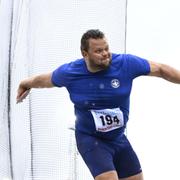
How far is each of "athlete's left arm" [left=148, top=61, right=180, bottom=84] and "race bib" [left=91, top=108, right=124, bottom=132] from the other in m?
0.29

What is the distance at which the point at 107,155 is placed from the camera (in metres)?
3.29

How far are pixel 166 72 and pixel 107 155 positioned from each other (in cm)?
55

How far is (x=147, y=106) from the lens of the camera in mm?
5035

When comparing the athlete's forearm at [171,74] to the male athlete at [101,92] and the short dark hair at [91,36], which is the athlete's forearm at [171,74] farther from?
the short dark hair at [91,36]

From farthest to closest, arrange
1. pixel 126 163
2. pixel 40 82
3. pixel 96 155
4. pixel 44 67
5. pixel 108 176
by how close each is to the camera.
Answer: pixel 44 67 < pixel 40 82 < pixel 126 163 < pixel 96 155 < pixel 108 176

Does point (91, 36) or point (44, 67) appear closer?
point (91, 36)

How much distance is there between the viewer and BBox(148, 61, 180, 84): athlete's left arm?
10.8ft

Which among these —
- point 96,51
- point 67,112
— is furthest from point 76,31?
point 96,51

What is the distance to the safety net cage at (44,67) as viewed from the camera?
463 centimetres

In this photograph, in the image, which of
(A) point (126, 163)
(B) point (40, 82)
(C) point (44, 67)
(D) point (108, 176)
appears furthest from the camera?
(C) point (44, 67)

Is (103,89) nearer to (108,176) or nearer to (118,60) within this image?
(118,60)

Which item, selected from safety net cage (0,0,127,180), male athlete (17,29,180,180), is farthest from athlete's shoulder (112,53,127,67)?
safety net cage (0,0,127,180)

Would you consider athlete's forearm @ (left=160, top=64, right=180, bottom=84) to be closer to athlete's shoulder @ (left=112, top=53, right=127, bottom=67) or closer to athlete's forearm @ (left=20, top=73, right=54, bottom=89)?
athlete's shoulder @ (left=112, top=53, right=127, bottom=67)

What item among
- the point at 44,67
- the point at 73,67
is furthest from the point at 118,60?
the point at 44,67
